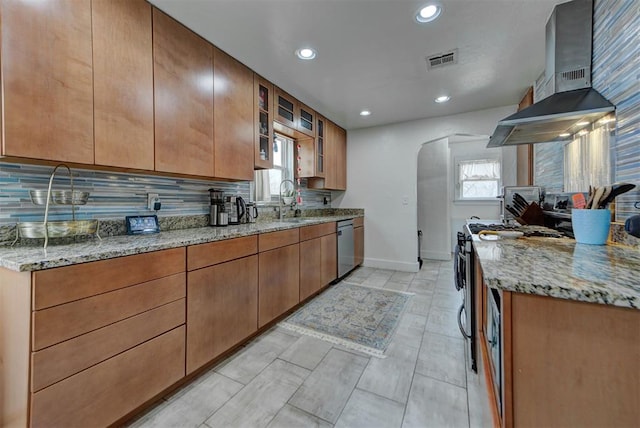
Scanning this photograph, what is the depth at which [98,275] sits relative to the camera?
3.74 ft

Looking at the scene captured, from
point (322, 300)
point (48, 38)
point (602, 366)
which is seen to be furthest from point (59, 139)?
point (322, 300)

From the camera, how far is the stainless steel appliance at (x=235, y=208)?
239cm

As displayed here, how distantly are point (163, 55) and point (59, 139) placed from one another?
826mm

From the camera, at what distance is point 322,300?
2.89 metres

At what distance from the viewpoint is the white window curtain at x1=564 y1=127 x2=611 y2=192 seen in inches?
55.7

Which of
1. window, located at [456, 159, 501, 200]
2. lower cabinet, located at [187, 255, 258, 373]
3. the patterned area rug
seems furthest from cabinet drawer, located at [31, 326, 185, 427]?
window, located at [456, 159, 501, 200]

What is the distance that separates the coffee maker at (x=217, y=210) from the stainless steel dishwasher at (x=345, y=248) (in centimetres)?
158

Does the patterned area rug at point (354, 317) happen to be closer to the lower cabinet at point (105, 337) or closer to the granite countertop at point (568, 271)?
the lower cabinet at point (105, 337)

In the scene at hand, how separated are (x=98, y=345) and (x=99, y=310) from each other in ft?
0.51

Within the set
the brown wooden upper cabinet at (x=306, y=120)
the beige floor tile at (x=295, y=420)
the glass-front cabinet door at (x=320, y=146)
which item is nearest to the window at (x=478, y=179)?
the glass-front cabinet door at (x=320, y=146)

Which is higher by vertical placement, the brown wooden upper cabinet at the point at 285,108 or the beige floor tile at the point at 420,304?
the brown wooden upper cabinet at the point at 285,108

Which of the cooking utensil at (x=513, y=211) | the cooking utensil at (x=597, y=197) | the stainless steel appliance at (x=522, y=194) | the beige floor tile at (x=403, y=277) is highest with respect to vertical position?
the stainless steel appliance at (x=522, y=194)

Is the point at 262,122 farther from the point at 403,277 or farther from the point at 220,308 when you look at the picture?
the point at 403,277

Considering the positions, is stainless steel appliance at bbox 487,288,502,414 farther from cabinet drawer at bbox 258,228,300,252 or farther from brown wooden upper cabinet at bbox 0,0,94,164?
brown wooden upper cabinet at bbox 0,0,94,164
